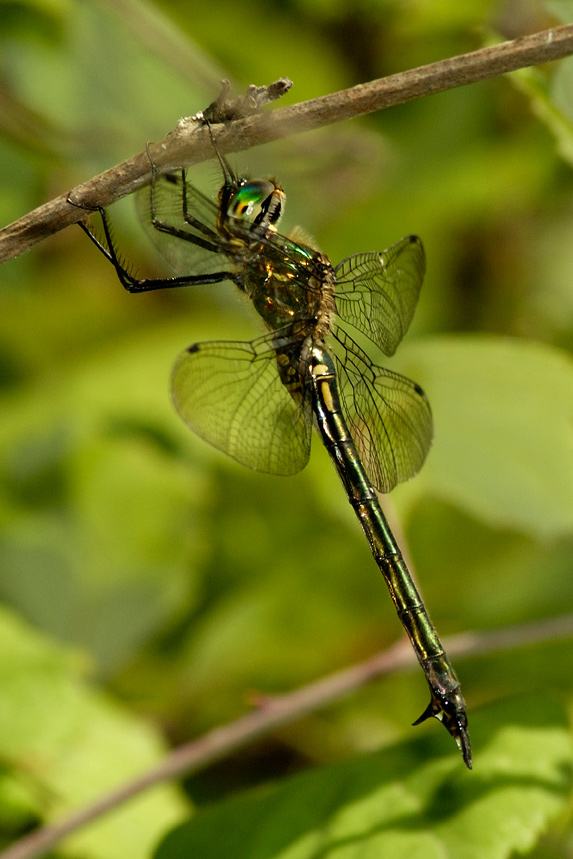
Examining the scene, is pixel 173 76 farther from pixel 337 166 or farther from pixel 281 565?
pixel 281 565

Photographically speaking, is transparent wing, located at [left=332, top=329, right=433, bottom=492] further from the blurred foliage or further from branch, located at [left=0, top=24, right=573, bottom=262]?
branch, located at [left=0, top=24, right=573, bottom=262]

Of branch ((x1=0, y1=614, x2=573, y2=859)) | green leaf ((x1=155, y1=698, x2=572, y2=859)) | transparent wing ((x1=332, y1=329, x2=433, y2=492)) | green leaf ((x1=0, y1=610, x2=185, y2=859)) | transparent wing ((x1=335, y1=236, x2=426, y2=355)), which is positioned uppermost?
transparent wing ((x1=335, y1=236, x2=426, y2=355))

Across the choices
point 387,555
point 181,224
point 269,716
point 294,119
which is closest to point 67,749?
point 269,716


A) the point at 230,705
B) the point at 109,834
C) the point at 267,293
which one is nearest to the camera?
the point at 267,293

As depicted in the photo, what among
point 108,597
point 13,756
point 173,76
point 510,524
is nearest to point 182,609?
point 108,597

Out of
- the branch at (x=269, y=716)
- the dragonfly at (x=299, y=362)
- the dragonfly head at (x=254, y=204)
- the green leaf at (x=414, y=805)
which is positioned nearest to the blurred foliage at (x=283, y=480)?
the green leaf at (x=414, y=805)

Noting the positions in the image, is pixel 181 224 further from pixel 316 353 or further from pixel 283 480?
pixel 283 480

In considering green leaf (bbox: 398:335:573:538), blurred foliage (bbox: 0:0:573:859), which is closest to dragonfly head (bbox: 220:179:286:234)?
blurred foliage (bbox: 0:0:573:859)

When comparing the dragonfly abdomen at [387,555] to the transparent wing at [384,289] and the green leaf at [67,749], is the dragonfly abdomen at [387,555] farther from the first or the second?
the green leaf at [67,749]
